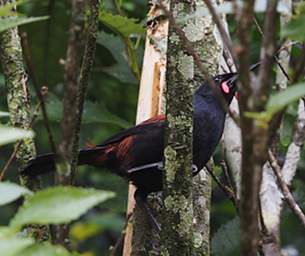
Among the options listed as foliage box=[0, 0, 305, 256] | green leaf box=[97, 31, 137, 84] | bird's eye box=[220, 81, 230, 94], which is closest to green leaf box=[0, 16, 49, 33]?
foliage box=[0, 0, 305, 256]

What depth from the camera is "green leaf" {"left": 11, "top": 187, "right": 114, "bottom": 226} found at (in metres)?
1.10

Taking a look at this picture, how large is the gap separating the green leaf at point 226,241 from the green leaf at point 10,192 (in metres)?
2.69

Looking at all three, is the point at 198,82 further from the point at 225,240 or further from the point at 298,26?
the point at 298,26

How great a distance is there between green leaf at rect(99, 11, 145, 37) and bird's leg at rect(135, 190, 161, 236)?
871mm

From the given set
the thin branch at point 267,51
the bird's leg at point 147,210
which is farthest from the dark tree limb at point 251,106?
the bird's leg at point 147,210

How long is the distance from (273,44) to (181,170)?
118 centimetres

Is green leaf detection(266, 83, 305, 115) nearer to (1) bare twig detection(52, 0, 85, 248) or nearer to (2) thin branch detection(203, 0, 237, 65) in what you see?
(2) thin branch detection(203, 0, 237, 65)

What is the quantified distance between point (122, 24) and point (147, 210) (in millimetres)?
1012

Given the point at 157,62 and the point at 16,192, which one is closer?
the point at 16,192

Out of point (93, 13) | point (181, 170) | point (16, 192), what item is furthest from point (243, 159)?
point (93, 13)

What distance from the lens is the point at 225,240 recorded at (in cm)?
387

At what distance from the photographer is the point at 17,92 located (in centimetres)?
258

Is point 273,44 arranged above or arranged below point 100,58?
below

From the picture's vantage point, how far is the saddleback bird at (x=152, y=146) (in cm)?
355
